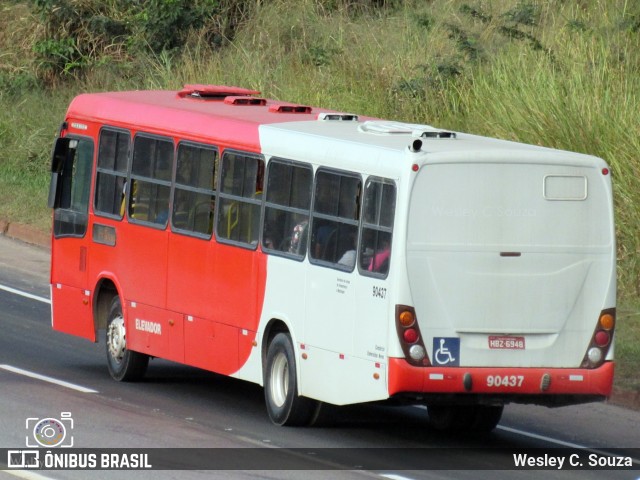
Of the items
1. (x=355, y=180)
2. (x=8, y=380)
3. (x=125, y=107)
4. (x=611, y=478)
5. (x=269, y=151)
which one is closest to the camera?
(x=611, y=478)

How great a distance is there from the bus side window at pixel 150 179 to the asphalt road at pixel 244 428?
158cm

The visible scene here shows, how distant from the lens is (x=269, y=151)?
12664 mm

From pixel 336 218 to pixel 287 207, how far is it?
713 mm

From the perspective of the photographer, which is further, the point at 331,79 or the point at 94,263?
the point at 331,79

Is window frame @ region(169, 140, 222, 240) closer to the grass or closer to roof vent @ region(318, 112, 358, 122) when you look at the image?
roof vent @ region(318, 112, 358, 122)

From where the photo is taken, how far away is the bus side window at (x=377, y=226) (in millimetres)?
11195

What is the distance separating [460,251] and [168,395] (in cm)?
368

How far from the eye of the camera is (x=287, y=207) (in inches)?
489

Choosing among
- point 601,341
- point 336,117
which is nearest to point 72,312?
point 336,117

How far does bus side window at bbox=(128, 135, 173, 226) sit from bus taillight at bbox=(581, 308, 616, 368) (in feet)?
13.9

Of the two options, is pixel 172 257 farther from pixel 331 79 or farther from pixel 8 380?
pixel 331 79

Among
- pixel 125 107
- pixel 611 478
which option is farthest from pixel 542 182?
pixel 125 107

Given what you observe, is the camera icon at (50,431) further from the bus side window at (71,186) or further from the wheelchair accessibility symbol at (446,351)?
the bus side window at (71,186)

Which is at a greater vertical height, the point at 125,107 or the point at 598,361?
the point at 125,107
